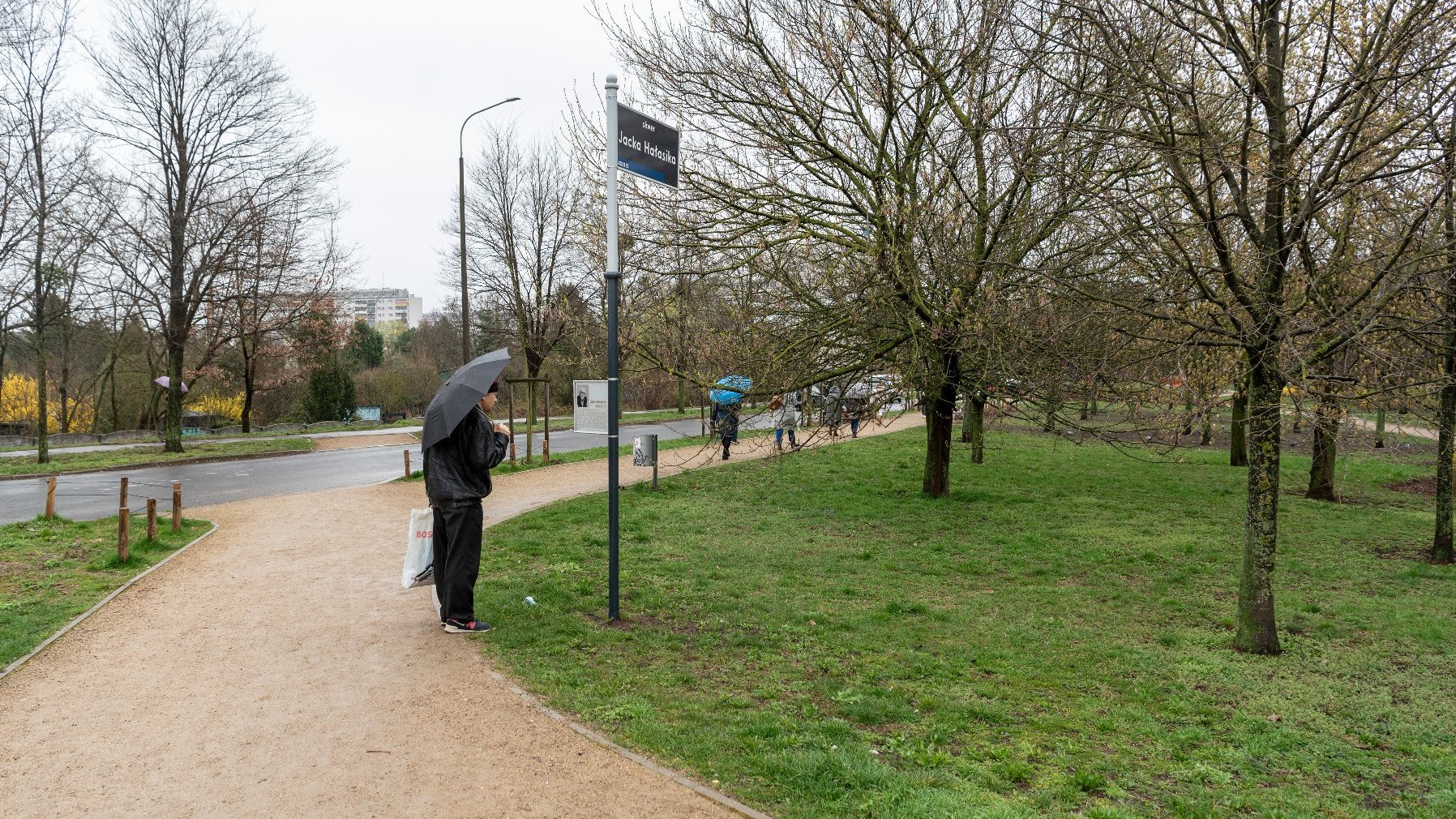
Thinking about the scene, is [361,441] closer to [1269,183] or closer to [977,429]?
[977,429]

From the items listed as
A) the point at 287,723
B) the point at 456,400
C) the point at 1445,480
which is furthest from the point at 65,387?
the point at 1445,480

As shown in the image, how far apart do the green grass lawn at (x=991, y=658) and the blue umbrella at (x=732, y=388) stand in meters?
1.69

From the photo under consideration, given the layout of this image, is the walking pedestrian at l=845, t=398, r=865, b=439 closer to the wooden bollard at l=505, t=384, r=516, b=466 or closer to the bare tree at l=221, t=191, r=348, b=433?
the wooden bollard at l=505, t=384, r=516, b=466

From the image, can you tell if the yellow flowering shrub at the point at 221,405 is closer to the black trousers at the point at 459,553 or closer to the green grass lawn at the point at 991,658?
the green grass lawn at the point at 991,658

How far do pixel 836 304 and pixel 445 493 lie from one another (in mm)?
6381

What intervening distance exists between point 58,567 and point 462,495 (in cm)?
527

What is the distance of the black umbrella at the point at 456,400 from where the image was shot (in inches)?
237

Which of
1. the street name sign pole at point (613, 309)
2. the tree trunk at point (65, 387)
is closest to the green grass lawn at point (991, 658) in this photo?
the street name sign pole at point (613, 309)

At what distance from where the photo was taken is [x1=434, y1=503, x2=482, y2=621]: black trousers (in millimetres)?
6164

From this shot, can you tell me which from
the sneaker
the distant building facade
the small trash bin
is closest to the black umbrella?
the sneaker

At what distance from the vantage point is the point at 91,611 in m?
6.79

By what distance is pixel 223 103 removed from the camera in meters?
22.0

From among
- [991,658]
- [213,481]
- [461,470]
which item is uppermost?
[461,470]

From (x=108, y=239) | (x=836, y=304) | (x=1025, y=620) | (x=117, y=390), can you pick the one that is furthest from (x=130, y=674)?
(x=117, y=390)
